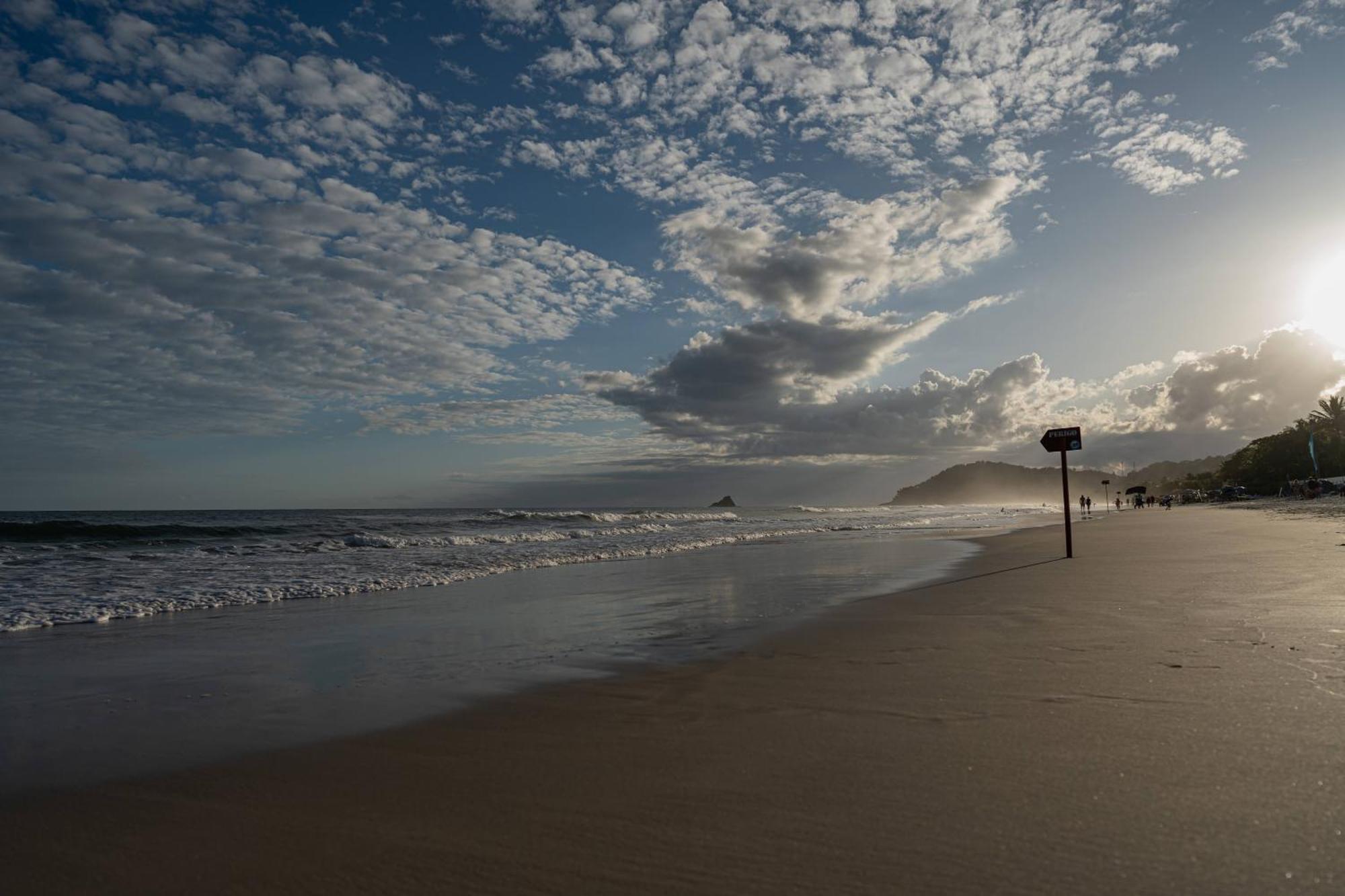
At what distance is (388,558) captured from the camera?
20.8 meters

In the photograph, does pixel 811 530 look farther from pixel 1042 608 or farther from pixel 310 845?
pixel 310 845

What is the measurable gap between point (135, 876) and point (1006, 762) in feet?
12.3

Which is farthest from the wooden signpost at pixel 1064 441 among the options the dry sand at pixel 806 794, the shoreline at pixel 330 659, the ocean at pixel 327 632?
the dry sand at pixel 806 794

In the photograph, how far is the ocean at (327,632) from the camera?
495cm

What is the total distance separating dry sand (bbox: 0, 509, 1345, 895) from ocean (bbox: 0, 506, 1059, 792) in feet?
2.81

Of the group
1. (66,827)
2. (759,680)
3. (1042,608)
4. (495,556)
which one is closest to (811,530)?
(495,556)

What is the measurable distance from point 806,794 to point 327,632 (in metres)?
7.62

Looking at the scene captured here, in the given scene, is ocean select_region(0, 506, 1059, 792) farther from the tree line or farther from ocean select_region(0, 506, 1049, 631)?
the tree line

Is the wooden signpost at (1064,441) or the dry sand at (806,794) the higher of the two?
the wooden signpost at (1064,441)

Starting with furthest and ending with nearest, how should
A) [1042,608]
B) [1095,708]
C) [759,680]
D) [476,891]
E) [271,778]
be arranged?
[1042,608] → [759,680] → [1095,708] → [271,778] → [476,891]

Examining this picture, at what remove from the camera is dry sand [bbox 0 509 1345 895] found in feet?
8.38

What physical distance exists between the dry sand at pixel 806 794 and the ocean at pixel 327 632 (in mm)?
855

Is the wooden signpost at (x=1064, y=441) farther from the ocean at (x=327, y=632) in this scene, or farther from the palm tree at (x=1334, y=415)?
the palm tree at (x=1334, y=415)

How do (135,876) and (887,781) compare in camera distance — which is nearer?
(135,876)
